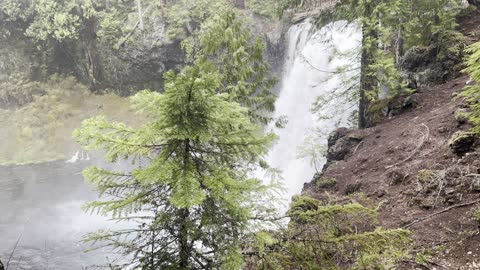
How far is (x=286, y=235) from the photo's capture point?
3.60m

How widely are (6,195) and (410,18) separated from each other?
801 inches

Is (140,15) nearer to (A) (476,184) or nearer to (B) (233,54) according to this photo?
(B) (233,54)

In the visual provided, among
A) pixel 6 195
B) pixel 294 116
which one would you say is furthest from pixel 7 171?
pixel 294 116

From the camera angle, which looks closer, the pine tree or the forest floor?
the pine tree

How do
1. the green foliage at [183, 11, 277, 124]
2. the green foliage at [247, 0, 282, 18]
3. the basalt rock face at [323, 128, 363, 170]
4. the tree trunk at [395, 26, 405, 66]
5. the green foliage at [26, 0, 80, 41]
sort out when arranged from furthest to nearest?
the green foliage at [26, 0, 80, 41]
the green foliage at [247, 0, 282, 18]
the tree trunk at [395, 26, 405, 66]
the green foliage at [183, 11, 277, 124]
the basalt rock face at [323, 128, 363, 170]

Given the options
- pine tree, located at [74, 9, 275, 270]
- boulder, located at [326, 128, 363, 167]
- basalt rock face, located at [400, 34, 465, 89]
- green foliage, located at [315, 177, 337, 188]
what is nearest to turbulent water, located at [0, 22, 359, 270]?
boulder, located at [326, 128, 363, 167]

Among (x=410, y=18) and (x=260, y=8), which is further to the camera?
(x=260, y=8)

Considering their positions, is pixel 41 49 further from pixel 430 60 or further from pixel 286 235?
pixel 286 235

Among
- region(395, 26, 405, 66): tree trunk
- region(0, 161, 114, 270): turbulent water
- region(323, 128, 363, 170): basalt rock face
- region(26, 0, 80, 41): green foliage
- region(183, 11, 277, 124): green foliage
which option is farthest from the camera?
region(26, 0, 80, 41): green foliage

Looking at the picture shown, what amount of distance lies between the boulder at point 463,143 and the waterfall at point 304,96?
9102mm

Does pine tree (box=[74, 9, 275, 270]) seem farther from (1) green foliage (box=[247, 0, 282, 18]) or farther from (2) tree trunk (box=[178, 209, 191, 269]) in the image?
(1) green foliage (box=[247, 0, 282, 18])

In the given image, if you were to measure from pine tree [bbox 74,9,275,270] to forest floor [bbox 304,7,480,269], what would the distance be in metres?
2.62

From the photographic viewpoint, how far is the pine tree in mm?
2902

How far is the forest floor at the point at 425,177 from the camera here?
440 centimetres
